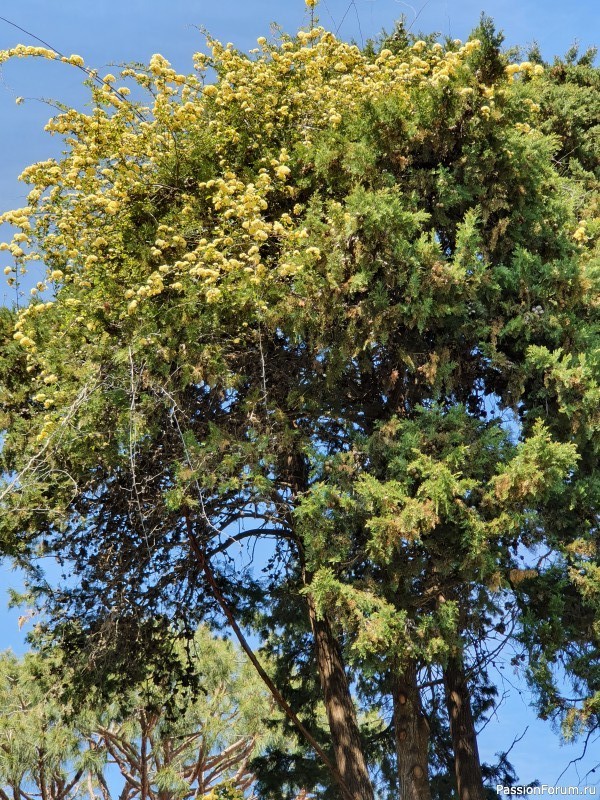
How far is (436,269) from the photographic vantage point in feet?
25.3

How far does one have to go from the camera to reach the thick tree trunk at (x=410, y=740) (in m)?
8.10

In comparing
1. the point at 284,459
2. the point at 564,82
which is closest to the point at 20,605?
the point at 284,459

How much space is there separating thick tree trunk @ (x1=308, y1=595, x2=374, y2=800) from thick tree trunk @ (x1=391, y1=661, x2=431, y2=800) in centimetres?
44

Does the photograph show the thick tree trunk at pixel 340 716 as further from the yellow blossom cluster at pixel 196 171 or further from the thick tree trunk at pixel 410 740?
the yellow blossom cluster at pixel 196 171

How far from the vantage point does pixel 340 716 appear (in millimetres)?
8789

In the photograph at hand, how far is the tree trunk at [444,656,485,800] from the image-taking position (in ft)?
31.2

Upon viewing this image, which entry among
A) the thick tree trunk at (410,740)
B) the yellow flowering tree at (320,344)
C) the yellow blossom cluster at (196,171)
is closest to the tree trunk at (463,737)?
the yellow flowering tree at (320,344)

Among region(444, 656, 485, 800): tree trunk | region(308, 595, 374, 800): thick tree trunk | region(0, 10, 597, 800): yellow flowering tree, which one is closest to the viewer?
region(0, 10, 597, 800): yellow flowering tree

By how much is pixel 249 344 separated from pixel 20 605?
14.6ft

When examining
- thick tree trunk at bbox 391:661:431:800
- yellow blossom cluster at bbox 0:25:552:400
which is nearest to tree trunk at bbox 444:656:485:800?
thick tree trunk at bbox 391:661:431:800

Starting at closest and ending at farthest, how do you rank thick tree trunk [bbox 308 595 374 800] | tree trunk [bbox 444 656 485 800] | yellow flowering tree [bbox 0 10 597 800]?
yellow flowering tree [bbox 0 10 597 800] → thick tree trunk [bbox 308 595 374 800] → tree trunk [bbox 444 656 485 800]

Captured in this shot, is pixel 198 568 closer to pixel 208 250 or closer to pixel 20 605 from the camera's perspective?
pixel 20 605

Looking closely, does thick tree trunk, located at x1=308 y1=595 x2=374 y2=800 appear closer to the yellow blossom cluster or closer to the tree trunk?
the tree trunk

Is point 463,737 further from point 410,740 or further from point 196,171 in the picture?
point 196,171
